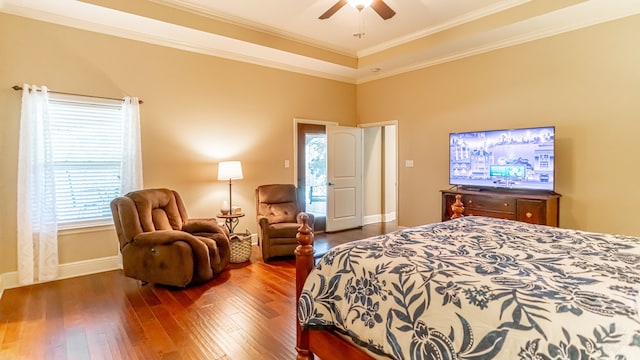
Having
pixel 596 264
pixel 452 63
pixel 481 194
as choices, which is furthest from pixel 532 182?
pixel 596 264

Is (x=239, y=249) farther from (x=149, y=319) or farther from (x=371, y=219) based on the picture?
(x=371, y=219)

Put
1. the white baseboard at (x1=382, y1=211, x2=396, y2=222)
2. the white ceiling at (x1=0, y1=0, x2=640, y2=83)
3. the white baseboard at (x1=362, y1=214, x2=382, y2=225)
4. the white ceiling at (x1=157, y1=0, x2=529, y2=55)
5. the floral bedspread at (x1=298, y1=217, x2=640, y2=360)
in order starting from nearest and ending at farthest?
the floral bedspread at (x1=298, y1=217, x2=640, y2=360) → the white ceiling at (x1=0, y1=0, x2=640, y2=83) → the white ceiling at (x1=157, y1=0, x2=529, y2=55) → the white baseboard at (x1=362, y1=214, x2=382, y2=225) → the white baseboard at (x1=382, y1=211, x2=396, y2=222)

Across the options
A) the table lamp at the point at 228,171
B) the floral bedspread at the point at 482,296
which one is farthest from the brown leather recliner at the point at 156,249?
the floral bedspread at the point at 482,296

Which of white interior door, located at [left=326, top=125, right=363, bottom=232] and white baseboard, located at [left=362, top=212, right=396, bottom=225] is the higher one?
white interior door, located at [left=326, top=125, right=363, bottom=232]

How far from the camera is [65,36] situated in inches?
148

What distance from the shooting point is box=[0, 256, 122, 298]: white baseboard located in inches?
138

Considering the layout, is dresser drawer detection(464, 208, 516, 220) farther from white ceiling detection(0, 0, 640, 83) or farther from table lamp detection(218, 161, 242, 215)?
table lamp detection(218, 161, 242, 215)

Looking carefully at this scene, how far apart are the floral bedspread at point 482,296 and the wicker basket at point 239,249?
2557 mm

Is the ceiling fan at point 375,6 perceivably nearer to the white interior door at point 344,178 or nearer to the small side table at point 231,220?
the small side table at point 231,220

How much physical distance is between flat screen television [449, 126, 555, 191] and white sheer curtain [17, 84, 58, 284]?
5.01m

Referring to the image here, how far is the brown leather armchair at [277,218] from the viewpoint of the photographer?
4.41 m

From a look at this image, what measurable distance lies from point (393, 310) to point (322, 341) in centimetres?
56

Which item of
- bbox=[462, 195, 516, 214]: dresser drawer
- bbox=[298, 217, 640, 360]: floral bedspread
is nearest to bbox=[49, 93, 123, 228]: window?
bbox=[298, 217, 640, 360]: floral bedspread

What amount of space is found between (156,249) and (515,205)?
4.08 meters
